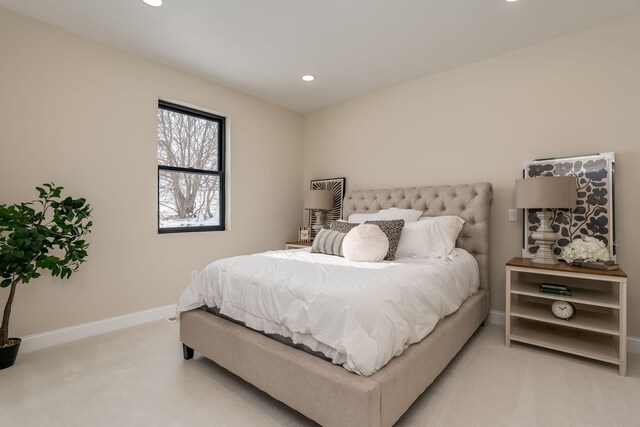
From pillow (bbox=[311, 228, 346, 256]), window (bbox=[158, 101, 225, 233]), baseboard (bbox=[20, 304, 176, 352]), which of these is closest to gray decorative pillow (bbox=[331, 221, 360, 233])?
pillow (bbox=[311, 228, 346, 256])

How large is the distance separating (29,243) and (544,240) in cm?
385

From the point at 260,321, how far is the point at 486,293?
7.17ft

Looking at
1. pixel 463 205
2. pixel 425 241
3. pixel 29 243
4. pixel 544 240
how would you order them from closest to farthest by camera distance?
pixel 29 243 < pixel 544 240 < pixel 425 241 < pixel 463 205

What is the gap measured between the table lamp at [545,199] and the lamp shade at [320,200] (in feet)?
7.18

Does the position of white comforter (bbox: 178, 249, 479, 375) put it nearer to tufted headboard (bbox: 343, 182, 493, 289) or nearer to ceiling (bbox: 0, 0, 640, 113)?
tufted headboard (bbox: 343, 182, 493, 289)

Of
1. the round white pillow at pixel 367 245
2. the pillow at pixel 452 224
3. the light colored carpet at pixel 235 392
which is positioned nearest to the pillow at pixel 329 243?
the round white pillow at pixel 367 245

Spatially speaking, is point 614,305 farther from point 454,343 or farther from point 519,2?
point 519,2

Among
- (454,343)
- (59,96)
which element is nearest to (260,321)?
(454,343)

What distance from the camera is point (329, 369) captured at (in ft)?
4.72

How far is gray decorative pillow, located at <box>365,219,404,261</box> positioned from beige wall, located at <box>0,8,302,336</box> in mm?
2043

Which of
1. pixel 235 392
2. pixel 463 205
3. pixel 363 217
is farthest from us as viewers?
pixel 363 217

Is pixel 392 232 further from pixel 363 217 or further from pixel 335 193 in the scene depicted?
pixel 335 193

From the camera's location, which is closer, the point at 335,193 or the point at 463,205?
the point at 463,205

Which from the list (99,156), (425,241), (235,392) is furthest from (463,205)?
(99,156)
